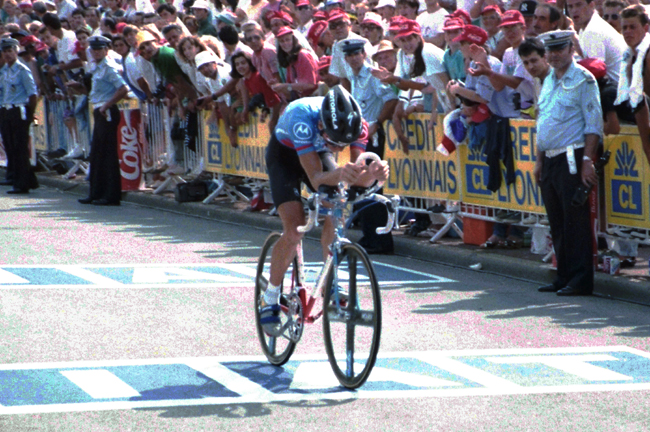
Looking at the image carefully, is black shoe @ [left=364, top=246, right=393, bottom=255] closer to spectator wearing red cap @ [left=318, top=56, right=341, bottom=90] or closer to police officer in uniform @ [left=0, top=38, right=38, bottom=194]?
spectator wearing red cap @ [left=318, top=56, right=341, bottom=90]

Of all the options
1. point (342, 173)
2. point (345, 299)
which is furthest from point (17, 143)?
point (342, 173)

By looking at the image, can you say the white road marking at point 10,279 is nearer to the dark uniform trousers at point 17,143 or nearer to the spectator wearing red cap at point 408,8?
the spectator wearing red cap at point 408,8

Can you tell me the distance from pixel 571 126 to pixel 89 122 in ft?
41.1

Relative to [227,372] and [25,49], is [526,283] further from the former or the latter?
[25,49]

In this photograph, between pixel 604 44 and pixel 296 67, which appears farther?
pixel 296 67

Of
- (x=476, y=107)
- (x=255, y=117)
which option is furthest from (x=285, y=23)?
(x=476, y=107)

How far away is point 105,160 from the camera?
17.9 meters

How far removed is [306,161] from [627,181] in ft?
14.4

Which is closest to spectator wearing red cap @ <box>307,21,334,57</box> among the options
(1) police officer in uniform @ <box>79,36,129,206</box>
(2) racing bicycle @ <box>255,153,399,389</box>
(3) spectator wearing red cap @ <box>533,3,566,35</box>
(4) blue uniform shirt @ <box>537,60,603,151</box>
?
(1) police officer in uniform @ <box>79,36,129,206</box>

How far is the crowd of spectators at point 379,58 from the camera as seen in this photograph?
410 inches

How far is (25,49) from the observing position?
21.6 meters

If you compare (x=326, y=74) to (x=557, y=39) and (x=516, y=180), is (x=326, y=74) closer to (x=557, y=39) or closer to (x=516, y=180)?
(x=516, y=180)

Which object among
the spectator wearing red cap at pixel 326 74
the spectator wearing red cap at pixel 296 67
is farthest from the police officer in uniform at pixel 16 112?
the spectator wearing red cap at pixel 326 74

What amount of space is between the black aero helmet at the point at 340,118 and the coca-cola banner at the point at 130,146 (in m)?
12.5
